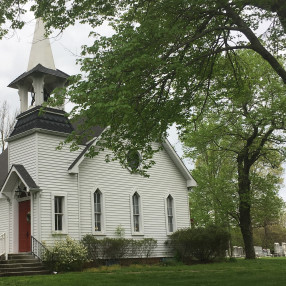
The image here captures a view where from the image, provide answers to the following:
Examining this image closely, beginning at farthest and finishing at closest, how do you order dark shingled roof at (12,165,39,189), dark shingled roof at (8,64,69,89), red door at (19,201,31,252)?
1. dark shingled roof at (8,64,69,89)
2. red door at (19,201,31,252)
3. dark shingled roof at (12,165,39,189)

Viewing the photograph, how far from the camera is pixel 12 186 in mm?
22031

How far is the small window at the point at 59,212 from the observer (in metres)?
20.9

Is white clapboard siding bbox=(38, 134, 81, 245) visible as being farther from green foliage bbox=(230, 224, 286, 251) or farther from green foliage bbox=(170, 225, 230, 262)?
green foliage bbox=(230, 224, 286, 251)

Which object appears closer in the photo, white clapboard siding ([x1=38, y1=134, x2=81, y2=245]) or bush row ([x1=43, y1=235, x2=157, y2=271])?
bush row ([x1=43, y1=235, x2=157, y2=271])

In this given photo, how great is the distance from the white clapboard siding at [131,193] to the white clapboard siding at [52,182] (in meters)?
0.66

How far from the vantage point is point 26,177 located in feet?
67.4

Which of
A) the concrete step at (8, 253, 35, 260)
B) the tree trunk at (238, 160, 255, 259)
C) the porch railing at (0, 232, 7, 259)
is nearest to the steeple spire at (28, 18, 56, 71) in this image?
the porch railing at (0, 232, 7, 259)

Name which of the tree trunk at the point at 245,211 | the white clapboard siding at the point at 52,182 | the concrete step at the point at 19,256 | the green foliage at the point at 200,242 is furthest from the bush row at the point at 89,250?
the tree trunk at the point at 245,211

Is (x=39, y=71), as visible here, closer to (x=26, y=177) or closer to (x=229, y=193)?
(x=26, y=177)

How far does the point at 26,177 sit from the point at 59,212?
234 cm

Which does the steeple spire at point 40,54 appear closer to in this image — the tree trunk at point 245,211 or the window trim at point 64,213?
the window trim at point 64,213

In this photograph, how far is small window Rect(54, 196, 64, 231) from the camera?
68.7 ft

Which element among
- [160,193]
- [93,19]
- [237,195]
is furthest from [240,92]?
[237,195]

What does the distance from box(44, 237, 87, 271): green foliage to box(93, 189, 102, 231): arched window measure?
8.99 ft
